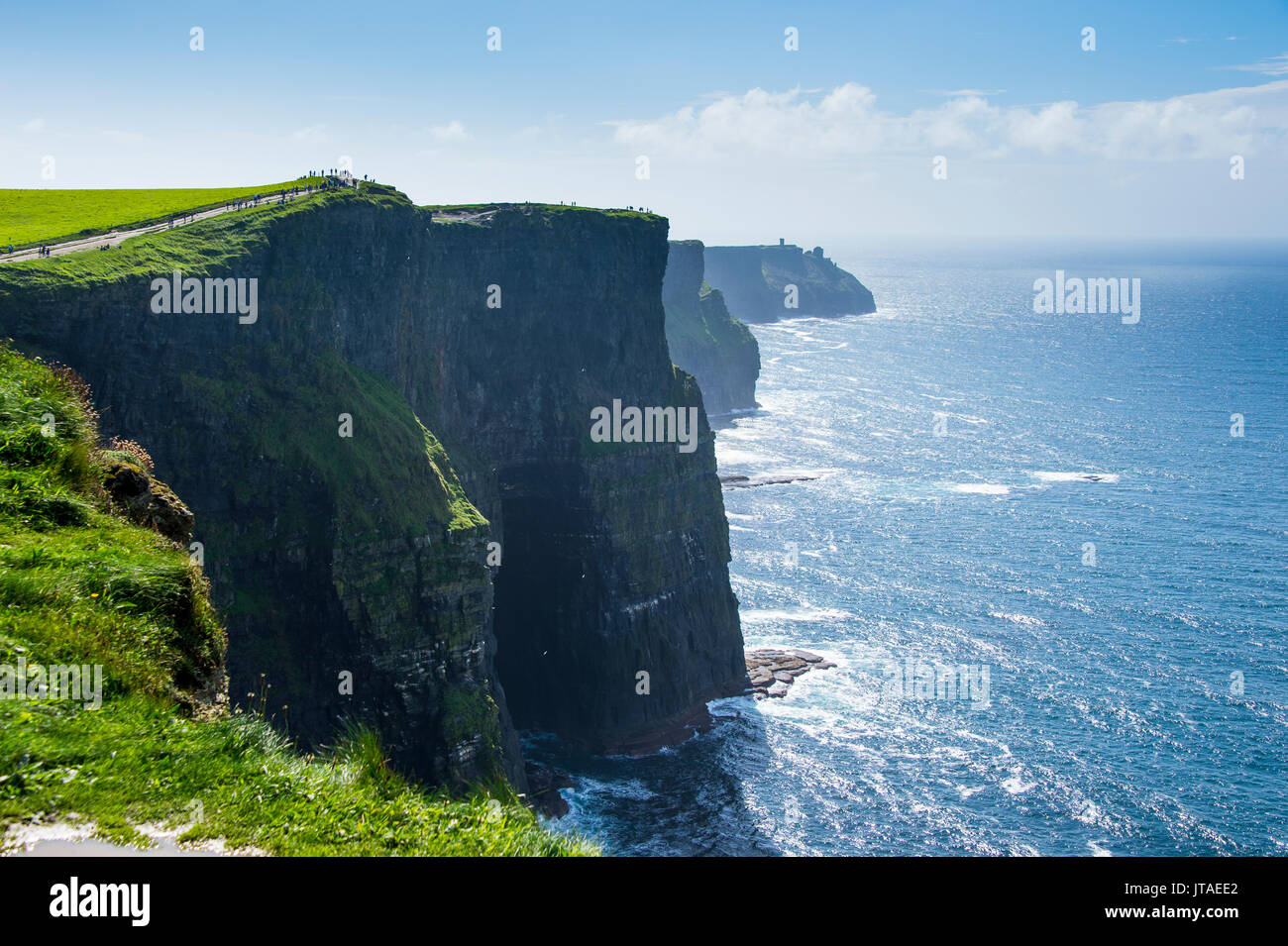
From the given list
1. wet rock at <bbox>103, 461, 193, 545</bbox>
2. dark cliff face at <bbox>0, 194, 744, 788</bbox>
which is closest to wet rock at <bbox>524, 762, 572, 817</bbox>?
dark cliff face at <bbox>0, 194, 744, 788</bbox>

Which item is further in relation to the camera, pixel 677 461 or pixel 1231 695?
pixel 677 461

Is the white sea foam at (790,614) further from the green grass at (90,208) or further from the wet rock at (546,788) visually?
the green grass at (90,208)

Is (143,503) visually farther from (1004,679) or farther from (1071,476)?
(1071,476)

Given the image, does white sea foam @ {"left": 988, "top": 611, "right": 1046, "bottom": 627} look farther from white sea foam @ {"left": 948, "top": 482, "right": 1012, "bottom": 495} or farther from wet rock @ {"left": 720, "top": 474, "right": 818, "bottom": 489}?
wet rock @ {"left": 720, "top": 474, "right": 818, "bottom": 489}

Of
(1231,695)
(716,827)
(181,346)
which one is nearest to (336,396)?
(181,346)

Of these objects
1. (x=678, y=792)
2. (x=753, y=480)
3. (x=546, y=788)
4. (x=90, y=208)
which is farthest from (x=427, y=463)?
(x=753, y=480)

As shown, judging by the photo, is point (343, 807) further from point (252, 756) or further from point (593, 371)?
point (593, 371)
